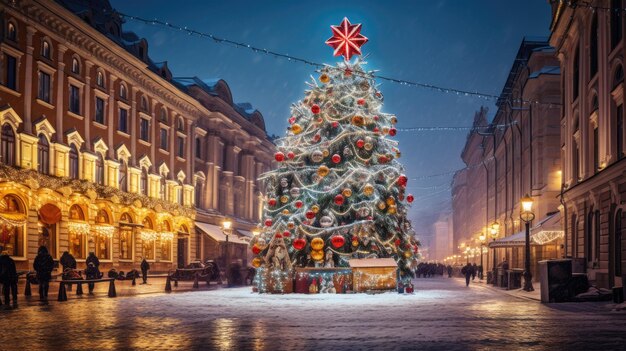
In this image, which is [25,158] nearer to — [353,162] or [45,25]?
[45,25]

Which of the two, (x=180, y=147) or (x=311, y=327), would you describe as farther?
(x=180, y=147)

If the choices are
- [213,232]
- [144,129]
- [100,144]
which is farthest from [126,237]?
[213,232]

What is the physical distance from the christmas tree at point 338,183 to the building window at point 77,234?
12.4 m

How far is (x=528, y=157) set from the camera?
49.7m

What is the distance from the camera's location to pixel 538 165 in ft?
150

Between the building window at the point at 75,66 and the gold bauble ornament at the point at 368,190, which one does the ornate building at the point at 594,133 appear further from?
the building window at the point at 75,66

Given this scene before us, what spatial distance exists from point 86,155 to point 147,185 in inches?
352

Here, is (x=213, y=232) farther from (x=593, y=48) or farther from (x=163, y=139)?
(x=593, y=48)

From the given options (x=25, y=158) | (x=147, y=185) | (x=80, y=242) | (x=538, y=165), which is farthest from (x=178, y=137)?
(x=538, y=165)

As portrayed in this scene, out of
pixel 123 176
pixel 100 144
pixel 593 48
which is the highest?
pixel 593 48

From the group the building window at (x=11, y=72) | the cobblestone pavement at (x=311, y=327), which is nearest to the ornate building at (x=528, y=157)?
the cobblestone pavement at (x=311, y=327)

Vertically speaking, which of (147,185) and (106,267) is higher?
(147,185)

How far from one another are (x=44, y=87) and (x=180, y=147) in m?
18.5

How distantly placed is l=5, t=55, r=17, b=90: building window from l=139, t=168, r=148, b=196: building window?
47.3 feet
